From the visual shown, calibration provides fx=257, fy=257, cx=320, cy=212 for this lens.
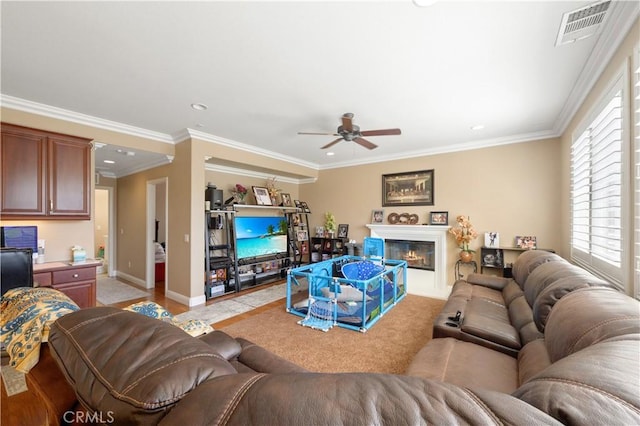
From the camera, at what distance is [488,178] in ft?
14.6

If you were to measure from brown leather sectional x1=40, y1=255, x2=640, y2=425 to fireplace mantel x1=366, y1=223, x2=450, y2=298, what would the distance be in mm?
3791

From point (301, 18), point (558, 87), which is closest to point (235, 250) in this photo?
point (301, 18)

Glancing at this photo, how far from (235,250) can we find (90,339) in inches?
167

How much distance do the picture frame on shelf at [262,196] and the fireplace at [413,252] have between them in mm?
2767

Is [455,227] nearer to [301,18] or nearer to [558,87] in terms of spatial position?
[558,87]

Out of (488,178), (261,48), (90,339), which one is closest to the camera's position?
(90,339)

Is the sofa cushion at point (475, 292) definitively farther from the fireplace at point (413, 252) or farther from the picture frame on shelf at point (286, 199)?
the picture frame on shelf at point (286, 199)

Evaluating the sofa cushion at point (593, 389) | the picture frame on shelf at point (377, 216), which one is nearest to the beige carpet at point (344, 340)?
the sofa cushion at point (593, 389)

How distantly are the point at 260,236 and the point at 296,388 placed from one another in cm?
513

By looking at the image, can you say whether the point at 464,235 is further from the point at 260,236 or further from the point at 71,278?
the point at 71,278

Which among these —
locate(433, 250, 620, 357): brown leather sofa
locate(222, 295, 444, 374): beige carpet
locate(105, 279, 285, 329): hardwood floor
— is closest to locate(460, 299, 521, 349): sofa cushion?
locate(433, 250, 620, 357): brown leather sofa

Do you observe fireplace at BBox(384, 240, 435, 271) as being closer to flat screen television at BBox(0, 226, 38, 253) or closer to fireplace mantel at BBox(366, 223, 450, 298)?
fireplace mantel at BBox(366, 223, 450, 298)

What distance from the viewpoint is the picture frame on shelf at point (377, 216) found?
18.2 feet

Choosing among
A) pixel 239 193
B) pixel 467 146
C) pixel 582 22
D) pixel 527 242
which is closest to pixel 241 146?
pixel 239 193
